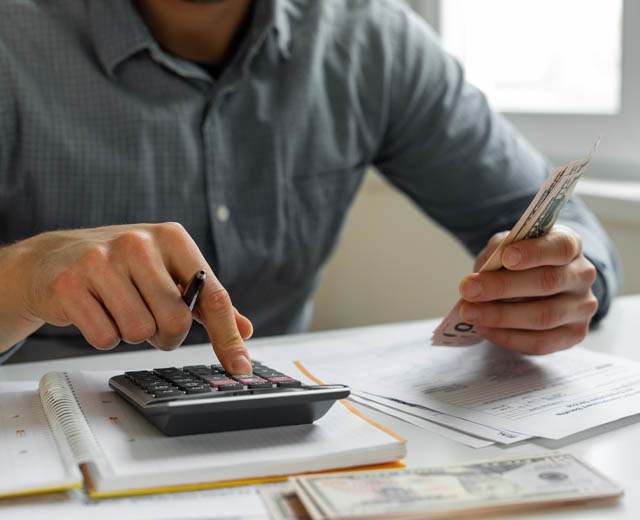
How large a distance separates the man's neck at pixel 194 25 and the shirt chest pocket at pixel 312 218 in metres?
0.22

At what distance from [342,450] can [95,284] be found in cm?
22

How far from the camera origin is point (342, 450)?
509 mm

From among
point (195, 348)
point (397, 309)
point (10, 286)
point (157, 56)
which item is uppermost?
point (157, 56)

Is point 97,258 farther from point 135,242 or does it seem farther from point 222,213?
point 222,213

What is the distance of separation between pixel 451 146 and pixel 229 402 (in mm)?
864

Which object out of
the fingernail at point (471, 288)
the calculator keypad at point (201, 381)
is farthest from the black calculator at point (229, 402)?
the fingernail at point (471, 288)

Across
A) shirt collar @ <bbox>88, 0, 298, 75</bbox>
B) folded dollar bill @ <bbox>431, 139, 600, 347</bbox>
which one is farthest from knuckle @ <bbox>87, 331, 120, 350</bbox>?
shirt collar @ <bbox>88, 0, 298, 75</bbox>

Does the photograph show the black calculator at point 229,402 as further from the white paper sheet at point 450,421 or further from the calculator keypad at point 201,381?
the white paper sheet at point 450,421

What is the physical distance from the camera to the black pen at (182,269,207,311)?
60 centimetres

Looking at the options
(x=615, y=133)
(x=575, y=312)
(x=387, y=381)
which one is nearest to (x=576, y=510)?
(x=387, y=381)

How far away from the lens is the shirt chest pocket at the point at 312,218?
4.03ft

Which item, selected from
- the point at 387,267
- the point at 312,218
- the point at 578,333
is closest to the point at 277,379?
the point at 578,333

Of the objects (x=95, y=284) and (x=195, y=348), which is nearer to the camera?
(x=95, y=284)

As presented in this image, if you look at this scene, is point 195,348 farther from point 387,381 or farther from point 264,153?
point 264,153
